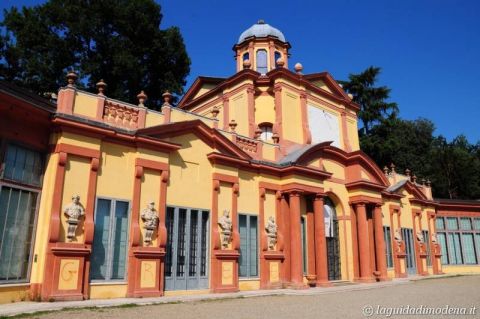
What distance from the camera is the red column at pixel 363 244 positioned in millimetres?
18977

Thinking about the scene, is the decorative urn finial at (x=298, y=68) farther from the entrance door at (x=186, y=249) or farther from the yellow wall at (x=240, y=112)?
the entrance door at (x=186, y=249)

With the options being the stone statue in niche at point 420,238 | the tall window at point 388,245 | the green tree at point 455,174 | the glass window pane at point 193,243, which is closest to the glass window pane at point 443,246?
the stone statue in niche at point 420,238

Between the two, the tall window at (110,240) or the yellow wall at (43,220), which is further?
the tall window at (110,240)

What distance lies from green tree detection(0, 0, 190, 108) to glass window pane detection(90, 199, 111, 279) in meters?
13.6

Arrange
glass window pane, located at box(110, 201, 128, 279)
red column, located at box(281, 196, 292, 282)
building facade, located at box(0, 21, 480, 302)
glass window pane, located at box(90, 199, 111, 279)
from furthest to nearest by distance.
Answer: red column, located at box(281, 196, 292, 282)
glass window pane, located at box(110, 201, 128, 279)
glass window pane, located at box(90, 199, 111, 279)
building facade, located at box(0, 21, 480, 302)

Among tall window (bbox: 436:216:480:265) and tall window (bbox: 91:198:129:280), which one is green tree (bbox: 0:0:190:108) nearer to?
tall window (bbox: 91:198:129:280)

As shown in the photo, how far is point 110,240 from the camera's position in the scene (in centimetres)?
1174

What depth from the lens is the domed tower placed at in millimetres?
23469

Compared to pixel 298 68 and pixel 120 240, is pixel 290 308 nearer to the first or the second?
pixel 120 240

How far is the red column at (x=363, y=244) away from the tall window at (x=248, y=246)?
6.47 meters

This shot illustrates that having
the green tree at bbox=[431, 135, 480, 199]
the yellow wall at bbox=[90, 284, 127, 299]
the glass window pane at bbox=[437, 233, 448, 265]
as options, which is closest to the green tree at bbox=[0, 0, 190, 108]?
the yellow wall at bbox=[90, 284, 127, 299]

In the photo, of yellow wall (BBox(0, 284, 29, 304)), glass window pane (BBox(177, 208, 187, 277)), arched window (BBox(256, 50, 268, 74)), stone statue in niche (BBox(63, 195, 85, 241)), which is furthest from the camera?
arched window (BBox(256, 50, 268, 74))

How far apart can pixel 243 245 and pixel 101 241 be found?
18.4 ft

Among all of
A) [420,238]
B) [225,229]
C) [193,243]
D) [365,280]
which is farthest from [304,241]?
[420,238]
